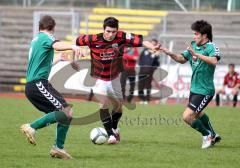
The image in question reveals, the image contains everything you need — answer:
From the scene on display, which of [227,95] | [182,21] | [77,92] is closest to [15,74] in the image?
[77,92]

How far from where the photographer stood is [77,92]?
24.9 metres

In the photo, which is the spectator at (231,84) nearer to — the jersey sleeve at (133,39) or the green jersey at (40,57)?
the jersey sleeve at (133,39)

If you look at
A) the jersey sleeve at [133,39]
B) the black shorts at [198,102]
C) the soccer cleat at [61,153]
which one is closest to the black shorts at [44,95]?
the soccer cleat at [61,153]

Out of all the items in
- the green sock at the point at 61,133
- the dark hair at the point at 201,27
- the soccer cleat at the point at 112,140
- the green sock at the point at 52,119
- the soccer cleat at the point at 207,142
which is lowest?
the soccer cleat at the point at 112,140

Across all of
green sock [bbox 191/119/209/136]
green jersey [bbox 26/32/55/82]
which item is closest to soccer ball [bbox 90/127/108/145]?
green sock [bbox 191/119/209/136]

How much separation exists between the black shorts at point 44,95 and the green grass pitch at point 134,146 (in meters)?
0.77

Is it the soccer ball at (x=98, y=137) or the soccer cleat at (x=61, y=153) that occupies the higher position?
the soccer cleat at (x=61, y=153)

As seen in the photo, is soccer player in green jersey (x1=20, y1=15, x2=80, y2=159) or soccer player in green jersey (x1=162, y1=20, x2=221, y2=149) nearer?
soccer player in green jersey (x1=20, y1=15, x2=80, y2=159)

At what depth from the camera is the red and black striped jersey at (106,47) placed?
→ 12414 millimetres

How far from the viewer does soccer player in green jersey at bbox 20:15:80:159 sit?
10.2 m

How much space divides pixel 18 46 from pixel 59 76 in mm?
6221

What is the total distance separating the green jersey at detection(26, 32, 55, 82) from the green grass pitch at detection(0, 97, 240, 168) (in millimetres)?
1204

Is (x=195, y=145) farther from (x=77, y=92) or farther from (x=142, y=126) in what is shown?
(x=77, y=92)

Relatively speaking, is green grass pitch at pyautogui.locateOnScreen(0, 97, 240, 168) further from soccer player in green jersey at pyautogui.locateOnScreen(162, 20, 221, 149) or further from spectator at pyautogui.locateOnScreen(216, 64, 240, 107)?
spectator at pyautogui.locateOnScreen(216, 64, 240, 107)
